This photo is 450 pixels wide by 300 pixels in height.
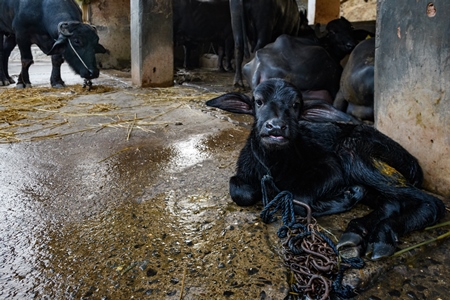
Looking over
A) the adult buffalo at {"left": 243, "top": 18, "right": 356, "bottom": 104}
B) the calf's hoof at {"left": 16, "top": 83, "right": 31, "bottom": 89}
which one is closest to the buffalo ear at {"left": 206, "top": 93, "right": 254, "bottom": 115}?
the adult buffalo at {"left": 243, "top": 18, "right": 356, "bottom": 104}

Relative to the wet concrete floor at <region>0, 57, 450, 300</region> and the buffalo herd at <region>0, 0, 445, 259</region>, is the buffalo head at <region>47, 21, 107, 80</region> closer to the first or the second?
the wet concrete floor at <region>0, 57, 450, 300</region>

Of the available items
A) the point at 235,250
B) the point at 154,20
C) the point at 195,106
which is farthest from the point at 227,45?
the point at 235,250

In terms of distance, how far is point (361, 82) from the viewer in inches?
155

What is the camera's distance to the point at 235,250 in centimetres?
175

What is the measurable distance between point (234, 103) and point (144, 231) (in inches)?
36.2

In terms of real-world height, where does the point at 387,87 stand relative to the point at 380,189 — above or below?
above

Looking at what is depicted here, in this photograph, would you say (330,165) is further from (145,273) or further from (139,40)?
(139,40)

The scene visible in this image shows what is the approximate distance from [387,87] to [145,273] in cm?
192

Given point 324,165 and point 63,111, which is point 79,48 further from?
point 324,165

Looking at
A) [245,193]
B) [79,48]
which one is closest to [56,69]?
[79,48]

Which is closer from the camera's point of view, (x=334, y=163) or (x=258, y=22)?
(x=334, y=163)

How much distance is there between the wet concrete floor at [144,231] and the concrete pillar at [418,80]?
0.61 m

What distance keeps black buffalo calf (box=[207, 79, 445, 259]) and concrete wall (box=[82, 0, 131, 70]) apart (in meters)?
9.60

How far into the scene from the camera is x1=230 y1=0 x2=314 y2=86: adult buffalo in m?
6.49
